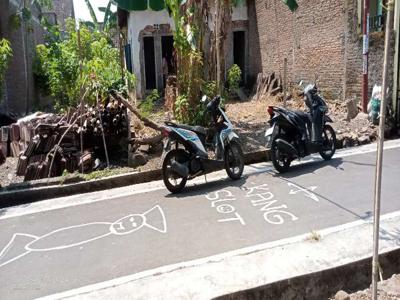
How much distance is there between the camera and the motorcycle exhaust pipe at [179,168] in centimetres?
616

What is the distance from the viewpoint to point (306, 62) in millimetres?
14148

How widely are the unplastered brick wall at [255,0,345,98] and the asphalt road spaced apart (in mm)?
6277

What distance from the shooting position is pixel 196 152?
6379 mm

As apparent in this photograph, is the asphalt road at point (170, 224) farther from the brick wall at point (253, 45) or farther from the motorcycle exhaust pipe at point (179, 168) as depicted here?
the brick wall at point (253, 45)

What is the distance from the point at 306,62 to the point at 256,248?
37.0 feet

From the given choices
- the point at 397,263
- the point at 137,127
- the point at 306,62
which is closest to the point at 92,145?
the point at 137,127

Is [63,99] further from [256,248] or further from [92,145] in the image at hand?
[256,248]

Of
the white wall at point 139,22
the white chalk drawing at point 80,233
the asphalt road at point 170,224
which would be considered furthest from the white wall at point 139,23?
the white chalk drawing at point 80,233

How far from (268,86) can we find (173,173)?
10.8 meters

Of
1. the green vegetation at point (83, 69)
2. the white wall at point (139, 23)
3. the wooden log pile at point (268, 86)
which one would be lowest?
the wooden log pile at point (268, 86)

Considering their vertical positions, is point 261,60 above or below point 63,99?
above

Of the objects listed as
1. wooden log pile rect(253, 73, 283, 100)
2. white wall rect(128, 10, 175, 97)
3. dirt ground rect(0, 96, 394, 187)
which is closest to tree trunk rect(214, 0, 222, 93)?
dirt ground rect(0, 96, 394, 187)

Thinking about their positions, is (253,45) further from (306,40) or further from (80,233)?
(80,233)

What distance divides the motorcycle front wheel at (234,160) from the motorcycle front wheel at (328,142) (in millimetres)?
1641
